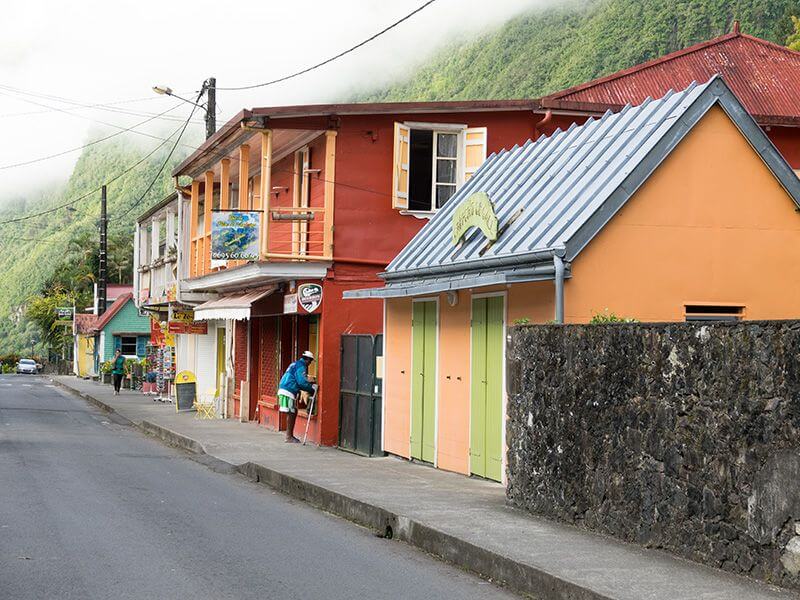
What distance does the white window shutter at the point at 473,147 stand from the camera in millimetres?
22516

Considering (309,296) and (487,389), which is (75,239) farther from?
(487,389)

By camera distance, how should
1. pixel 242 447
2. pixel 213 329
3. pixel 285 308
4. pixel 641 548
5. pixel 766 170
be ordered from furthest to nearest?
pixel 213 329
pixel 285 308
pixel 242 447
pixel 766 170
pixel 641 548

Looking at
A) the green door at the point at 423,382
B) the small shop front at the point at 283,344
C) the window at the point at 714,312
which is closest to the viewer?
the window at the point at 714,312

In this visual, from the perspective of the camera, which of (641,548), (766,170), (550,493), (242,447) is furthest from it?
(242,447)

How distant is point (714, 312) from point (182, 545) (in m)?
6.91

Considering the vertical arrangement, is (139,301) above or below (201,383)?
above

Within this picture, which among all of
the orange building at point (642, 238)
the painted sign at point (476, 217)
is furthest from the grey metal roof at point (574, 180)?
the painted sign at point (476, 217)

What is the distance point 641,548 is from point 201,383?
2709 centimetres

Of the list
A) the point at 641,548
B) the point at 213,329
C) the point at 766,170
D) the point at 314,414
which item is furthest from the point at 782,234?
the point at 213,329

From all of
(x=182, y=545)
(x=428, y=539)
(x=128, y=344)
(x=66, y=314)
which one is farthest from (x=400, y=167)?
(x=66, y=314)

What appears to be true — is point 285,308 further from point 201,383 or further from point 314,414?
point 201,383

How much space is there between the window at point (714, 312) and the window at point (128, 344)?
55.5m

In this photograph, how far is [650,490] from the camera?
10031 mm

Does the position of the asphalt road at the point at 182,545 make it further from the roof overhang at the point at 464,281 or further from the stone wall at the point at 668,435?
the roof overhang at the point at 464,281
